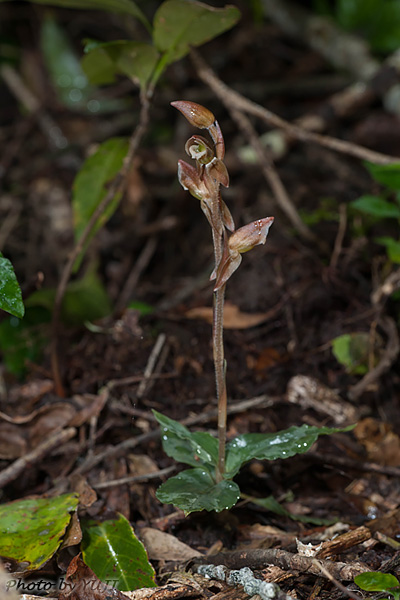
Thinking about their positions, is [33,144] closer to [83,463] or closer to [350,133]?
[350,133]

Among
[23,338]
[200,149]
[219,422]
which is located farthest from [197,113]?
[23,338]

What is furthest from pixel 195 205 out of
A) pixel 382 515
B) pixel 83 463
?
pixel 382 515

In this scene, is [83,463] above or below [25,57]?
below

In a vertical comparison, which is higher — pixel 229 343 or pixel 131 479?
pixel 131 479

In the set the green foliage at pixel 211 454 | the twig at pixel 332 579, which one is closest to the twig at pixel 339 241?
the green foliage at pixel 211 454

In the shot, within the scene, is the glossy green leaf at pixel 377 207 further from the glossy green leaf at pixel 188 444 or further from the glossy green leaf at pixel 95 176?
the glossy green leaf at pixel 188 444

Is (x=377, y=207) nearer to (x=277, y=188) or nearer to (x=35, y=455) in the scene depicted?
(x=277, y=188)
